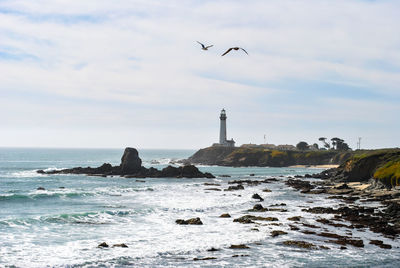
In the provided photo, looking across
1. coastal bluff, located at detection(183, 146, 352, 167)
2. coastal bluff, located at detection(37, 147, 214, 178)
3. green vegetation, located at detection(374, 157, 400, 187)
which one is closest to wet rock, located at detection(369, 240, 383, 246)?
green vegetation, located at detection(374, 157, 400, 187)

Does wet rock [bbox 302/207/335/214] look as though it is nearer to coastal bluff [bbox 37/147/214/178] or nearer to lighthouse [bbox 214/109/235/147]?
coastal bluff [bbox 37/147/214/178]

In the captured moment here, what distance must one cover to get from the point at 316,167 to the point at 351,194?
81.8m

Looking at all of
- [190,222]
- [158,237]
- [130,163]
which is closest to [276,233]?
[190,222]

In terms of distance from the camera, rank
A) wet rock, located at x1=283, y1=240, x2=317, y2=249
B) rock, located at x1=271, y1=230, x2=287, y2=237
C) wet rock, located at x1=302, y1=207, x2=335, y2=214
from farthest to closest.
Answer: wet rock, located at x1=302, y1=207, x2=335, y2=214 → rock, located at x1=271, y1=230, x2=287, y2=237 → wet rock, located at x1=283, y1=240, x2=317, y2=249

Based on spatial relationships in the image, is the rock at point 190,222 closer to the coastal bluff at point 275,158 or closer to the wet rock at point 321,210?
the wet rock at point 321,210

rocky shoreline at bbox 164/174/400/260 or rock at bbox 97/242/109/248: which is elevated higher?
rocky shoreline at bbox 164/174/400/260

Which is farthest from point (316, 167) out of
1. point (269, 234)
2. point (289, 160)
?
point (269, 234)

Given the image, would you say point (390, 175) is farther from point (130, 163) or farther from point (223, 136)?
point (223, 136)

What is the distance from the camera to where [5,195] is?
4703cm

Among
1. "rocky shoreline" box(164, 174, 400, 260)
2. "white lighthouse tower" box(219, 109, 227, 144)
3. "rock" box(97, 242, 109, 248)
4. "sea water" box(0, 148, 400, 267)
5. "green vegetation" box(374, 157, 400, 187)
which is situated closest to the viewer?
"sea water" box(0, 148, 400, 267)

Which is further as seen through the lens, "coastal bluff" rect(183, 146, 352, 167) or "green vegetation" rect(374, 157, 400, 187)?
"coastal bluff" rect(183, 146, 352, 167)

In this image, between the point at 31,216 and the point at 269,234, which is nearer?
the point at 269,234

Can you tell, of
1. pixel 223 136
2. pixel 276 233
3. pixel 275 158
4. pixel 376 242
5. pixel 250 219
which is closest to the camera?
pixel 376 242

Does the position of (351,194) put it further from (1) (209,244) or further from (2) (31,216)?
(2) (31,216)
